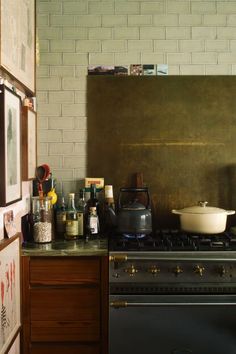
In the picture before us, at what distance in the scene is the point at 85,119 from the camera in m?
3.05

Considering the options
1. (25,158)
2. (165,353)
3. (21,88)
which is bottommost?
(165,353)

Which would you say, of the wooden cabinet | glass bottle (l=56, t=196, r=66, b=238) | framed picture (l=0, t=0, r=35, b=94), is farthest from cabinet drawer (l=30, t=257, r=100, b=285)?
framed picture (l=0, t=0, r=35, b=94)

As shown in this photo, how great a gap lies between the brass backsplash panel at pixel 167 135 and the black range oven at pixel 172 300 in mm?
736

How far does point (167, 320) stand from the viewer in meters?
2.36

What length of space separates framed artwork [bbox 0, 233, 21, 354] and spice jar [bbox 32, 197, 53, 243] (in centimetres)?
24

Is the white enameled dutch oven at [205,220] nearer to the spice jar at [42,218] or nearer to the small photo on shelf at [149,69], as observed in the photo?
the spice jar at [42,218]

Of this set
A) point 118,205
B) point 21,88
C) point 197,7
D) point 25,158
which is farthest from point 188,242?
point 197,7

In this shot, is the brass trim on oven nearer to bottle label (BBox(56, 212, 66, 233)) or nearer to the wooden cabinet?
the wooden cabinet

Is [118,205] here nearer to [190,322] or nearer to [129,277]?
→ [129,277]

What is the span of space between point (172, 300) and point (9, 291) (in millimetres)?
934

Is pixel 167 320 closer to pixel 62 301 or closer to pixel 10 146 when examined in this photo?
pixel 62 301

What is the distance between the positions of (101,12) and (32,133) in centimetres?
107

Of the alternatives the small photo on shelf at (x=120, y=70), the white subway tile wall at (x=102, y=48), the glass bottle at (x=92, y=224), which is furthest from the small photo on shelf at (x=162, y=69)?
the glass bottle at (x=92, y=224)

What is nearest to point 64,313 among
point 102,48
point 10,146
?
point 10,146
